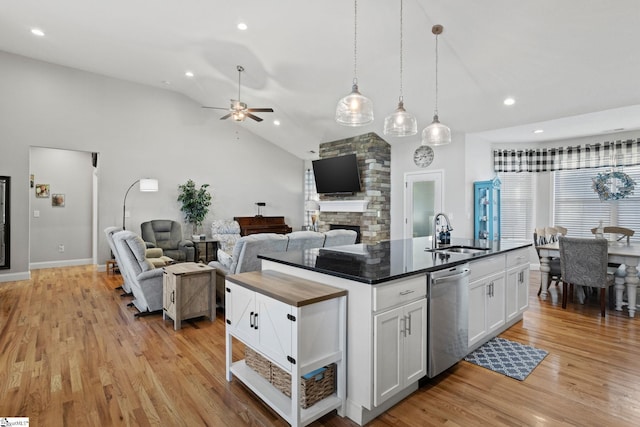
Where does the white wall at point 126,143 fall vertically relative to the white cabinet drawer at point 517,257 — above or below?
above

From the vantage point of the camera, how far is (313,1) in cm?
382

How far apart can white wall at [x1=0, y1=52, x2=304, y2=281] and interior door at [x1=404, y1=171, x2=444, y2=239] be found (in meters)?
3.66

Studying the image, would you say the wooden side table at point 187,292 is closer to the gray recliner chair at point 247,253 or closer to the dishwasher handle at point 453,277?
the gray recliner chair at point 247,253

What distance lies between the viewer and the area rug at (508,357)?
262 cm

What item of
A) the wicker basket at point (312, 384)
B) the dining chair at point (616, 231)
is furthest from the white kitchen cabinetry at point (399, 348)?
the dining chair at point (616, 231)

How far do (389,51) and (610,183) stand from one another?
4.72 m

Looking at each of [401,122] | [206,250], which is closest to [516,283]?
[401,122]

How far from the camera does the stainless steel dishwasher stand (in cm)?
231

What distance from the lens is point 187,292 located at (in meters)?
3.66

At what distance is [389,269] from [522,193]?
6118 mm

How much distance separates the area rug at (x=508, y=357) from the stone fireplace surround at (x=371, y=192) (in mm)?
4151

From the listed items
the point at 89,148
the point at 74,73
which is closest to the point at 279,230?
the point at 89,148

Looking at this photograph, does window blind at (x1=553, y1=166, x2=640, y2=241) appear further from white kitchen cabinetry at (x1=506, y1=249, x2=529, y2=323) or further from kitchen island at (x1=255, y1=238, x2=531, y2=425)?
kitchen island at (x1=255, y1=238, x2=531, y2=425)

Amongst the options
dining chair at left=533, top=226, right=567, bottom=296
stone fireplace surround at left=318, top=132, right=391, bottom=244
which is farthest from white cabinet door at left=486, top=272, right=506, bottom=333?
stone fireplace surround at left=318, top=132, right=391, bottom=244
